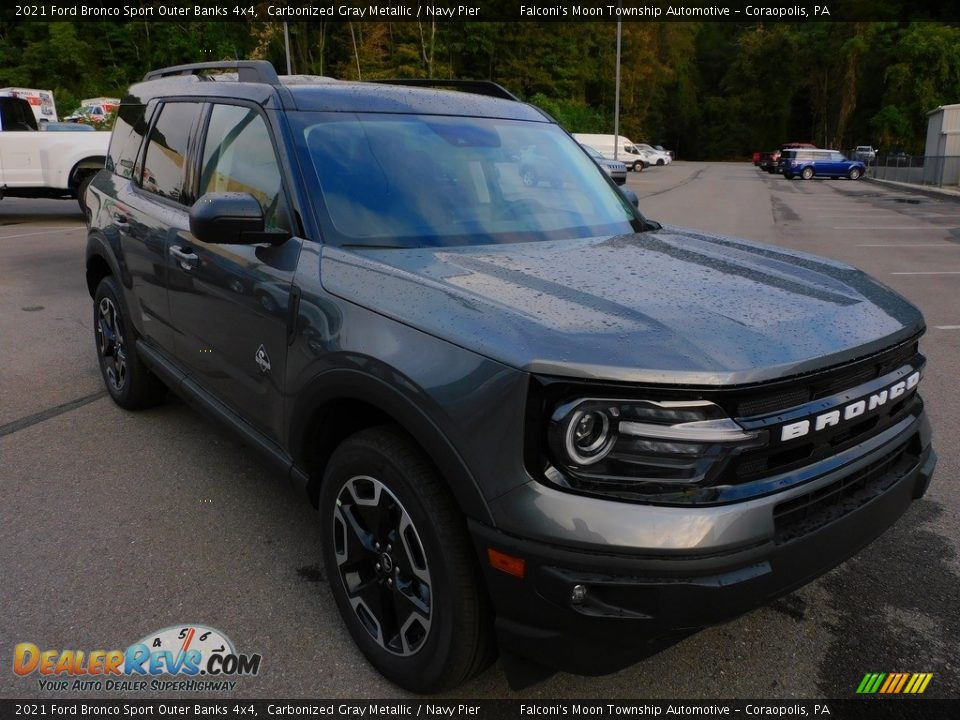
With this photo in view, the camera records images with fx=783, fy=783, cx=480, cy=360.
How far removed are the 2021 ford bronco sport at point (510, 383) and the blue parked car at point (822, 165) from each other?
42.6 metres

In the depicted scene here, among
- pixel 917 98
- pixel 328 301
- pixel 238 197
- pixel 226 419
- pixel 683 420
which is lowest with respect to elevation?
pixel 226 419

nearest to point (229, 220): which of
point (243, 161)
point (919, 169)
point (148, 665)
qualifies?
point (243, 161)

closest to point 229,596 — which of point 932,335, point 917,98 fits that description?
point 932,335

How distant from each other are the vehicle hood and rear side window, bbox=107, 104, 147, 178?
2440mm

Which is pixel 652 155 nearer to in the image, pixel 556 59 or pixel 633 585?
pixel 556 59

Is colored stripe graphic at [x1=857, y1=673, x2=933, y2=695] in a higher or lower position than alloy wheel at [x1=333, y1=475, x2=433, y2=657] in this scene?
lower

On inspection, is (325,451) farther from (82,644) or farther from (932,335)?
(932,335)

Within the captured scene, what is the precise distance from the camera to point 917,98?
195ft

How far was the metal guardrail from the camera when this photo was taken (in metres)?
30.0

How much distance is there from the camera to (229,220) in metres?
2.64

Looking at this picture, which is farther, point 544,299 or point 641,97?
point 641,97

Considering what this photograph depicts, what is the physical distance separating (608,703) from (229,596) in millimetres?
1435

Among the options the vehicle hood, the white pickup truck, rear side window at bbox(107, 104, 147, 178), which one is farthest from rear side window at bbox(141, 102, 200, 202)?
the white pickup truck

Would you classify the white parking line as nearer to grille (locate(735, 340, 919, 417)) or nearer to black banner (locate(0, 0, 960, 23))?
grille (locate(735, 340, 919, 417))
